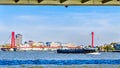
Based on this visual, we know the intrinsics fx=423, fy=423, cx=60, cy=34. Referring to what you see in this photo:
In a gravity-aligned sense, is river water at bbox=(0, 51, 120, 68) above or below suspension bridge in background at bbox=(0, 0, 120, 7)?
below

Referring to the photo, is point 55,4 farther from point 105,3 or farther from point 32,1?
point 105,3

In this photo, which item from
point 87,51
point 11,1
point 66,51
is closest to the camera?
point 11,1

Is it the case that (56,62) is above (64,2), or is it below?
below

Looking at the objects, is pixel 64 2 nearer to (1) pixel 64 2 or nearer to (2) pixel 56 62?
(1) pixel 64 2

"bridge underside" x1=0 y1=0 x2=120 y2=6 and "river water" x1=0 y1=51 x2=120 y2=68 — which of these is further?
"river water" x1=0 y1=51 x2=120 y2=68

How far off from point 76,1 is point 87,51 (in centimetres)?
12567

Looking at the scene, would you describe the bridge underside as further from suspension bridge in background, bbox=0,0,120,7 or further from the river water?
the river water

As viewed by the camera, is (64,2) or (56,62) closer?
(64,2)

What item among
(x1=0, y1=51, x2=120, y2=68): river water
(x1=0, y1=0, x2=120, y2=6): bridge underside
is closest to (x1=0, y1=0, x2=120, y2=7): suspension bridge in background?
(x1=0, y1=0, x2=120, y2=6): bridge underside

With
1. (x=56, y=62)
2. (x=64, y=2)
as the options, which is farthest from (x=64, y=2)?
(x=56, y=62)

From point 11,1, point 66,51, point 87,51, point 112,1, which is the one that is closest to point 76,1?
point 112,1

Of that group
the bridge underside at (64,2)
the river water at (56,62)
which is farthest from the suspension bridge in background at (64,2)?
the river water at (56,62)

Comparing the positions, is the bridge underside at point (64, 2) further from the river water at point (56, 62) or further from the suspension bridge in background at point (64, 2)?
the river water at point (56, 62)

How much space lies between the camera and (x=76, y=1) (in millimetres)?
40438
